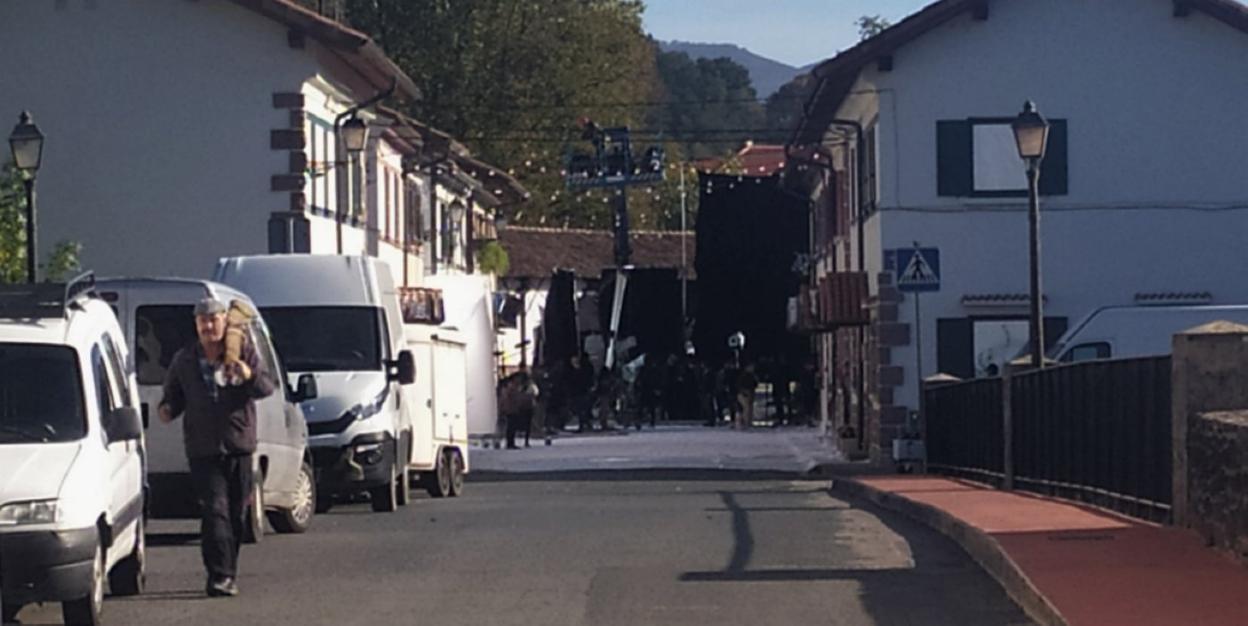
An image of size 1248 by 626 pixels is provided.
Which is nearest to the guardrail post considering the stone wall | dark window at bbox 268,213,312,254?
the stone wall

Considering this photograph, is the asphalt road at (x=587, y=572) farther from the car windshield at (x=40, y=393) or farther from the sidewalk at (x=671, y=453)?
the sidewalk at (x=671, y=453)

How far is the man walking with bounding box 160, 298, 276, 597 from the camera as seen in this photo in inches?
542

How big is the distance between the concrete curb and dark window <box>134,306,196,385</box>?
6.09 metres

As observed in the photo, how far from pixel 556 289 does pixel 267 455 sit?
3648 centimetres

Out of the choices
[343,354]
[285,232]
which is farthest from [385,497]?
[285,232]

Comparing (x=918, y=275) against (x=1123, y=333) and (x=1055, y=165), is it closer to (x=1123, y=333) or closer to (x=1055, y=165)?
(x=1123, y=333)

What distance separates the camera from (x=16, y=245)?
29.6 metres

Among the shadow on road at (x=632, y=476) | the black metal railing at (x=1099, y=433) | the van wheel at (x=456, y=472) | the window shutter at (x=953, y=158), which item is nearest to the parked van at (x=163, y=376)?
the black metal railing at (x=1099, y=433)

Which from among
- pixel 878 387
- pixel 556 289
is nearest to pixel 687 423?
pixel 556 289

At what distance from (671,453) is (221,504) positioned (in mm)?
27148

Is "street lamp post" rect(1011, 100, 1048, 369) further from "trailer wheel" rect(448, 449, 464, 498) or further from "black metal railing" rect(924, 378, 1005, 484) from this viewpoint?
"trailer wheel" rect(448, 449, 464, 498)

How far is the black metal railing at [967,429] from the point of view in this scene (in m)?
25.0

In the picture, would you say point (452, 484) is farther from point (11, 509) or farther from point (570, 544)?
point (11, 509)

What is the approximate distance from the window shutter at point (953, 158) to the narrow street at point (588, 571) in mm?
11887
